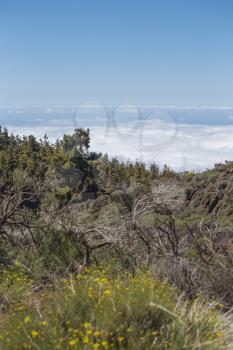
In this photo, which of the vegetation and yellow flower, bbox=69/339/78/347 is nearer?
yellow flower, bbox=69/339/78/347

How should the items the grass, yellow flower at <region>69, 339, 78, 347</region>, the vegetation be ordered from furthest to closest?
the vegetation, the grass, yellow flower at <region>69, 339, 78, 347</region>

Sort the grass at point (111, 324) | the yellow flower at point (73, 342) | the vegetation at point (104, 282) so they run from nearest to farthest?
the yellow flower at point (73, 342) < the grass at point (111, 324) < the vegetation at point (104, 282)

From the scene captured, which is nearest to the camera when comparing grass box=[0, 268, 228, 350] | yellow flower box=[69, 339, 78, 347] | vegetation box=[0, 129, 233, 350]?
yellow flower box=[69, 339, 78, 347]

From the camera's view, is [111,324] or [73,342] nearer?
[73,342]

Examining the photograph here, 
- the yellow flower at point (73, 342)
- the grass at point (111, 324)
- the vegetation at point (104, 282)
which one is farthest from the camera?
the vegetation at point (104, 282)

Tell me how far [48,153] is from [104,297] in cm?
5514

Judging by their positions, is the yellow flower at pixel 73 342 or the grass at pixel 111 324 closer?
the yellow flower at pixel 73 342

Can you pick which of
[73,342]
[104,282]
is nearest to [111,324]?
[73,342]

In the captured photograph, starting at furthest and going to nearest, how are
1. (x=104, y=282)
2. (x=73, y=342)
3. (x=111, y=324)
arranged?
(x=104, y=282) < (x=111, y=324) < (x=73, y=342)

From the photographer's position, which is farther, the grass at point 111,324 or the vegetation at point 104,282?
the vegetation at point 104,282

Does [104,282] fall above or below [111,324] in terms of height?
above

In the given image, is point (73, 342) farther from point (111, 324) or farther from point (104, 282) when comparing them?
point (104, 282)

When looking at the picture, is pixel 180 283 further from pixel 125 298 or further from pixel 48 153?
pixel 48 153

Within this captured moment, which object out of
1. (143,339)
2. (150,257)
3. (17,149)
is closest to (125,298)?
(143,339)
